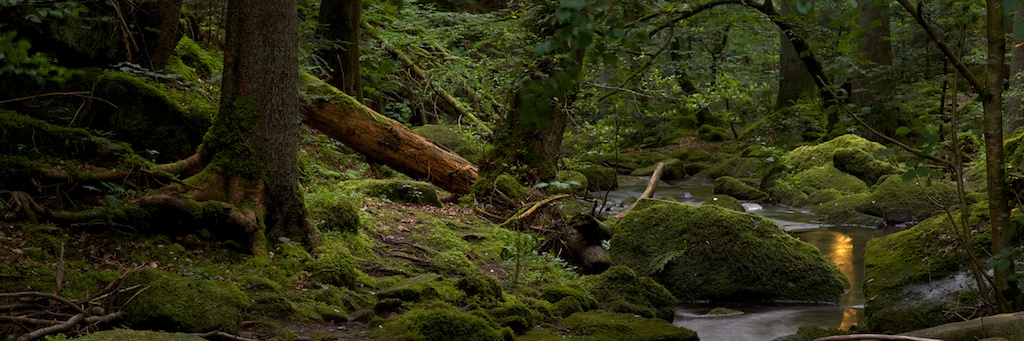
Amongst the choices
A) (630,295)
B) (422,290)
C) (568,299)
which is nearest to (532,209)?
(630,295)

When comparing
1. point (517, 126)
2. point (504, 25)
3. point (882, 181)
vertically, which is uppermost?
point (504, 25)

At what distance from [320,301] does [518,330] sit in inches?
57.6

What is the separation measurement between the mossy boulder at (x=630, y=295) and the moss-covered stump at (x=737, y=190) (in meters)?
9.20

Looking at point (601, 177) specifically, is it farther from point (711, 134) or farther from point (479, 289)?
point (479, 289)

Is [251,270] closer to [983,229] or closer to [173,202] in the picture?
[173,202]

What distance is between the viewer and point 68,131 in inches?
257

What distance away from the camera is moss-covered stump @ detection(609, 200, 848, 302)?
8.66 meters

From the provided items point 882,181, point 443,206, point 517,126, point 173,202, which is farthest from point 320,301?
point 882,181

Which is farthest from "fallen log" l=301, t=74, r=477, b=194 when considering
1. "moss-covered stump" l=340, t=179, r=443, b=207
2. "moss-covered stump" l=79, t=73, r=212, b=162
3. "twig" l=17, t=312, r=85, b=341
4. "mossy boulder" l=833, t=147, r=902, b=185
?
"mossy boulder" l=833, t=147, r=902, b=185

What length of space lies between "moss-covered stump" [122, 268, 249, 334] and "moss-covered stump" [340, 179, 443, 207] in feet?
17.7

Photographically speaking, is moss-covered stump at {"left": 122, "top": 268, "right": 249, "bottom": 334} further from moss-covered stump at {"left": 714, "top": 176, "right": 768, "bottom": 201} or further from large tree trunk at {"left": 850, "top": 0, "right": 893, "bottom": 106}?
large tree trunk at {"left": 850, "top": 0, "right": 893, "bottom": 106}

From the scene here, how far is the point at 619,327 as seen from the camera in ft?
20.2

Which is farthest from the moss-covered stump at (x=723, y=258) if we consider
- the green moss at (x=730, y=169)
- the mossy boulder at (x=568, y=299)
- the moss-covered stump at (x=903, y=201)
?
the green moss at (x=730, y=169)

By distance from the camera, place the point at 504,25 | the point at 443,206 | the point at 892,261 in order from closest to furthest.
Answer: the point at 892,261 < the point at 443,206 < the point at 504,25
